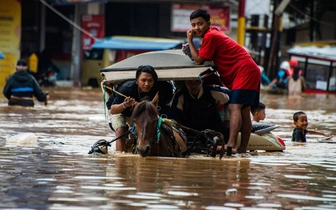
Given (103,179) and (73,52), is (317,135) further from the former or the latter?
(73,52)

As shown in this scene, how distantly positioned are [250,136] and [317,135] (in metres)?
3.94

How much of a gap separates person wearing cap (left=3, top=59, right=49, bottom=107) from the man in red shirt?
9.16 meters

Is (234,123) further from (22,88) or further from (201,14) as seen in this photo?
(22,88)

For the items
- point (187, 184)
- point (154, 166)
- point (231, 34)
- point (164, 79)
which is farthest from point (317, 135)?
point (231, 34)

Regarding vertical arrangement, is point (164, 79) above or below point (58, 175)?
above

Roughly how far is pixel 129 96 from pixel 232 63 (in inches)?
55.2

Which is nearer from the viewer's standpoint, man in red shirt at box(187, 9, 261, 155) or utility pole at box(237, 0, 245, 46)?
man in red shirt at box(187, 9, 261, 155)

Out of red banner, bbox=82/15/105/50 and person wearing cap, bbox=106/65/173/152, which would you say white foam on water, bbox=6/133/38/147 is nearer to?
person wearing cap, bbox=106/65/173/152

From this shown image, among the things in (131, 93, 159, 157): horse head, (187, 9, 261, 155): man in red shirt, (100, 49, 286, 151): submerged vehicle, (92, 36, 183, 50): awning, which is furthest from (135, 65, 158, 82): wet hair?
(92, 36, 183, 50): awning

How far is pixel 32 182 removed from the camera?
787cm

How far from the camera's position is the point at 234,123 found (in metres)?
10.9

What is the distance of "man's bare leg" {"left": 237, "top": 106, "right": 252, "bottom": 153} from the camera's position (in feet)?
37.0

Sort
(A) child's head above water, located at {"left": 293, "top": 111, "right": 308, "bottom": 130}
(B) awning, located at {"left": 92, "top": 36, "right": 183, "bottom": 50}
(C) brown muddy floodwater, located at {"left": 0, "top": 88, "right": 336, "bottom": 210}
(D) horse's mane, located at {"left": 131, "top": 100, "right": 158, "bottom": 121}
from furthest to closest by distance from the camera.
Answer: (B) awning, located at {"left": 92, "top": 36, "right": 183, "bottom": 50} → (A) child's head above water, located at {"left": 293, "top": 111, "right": 308, "bottom": 130} → (D) horse's mane, located at {"left": 131, "top": 100, "right": 158, "bottom": 121} → (C) brown muddy floodwater, located at {"left": 0, "top": 88, "right": 336, "bottom": 210}

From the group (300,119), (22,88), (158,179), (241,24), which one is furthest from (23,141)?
(241,24)
